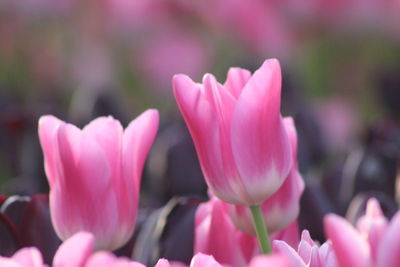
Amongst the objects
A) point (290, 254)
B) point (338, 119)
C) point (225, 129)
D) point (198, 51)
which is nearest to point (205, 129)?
point (225, 129)

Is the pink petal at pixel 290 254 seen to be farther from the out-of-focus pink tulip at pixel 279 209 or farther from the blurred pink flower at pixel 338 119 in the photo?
the blurred pink flower at pixel 338 119

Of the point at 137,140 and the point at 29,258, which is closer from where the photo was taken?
the point at 29,258

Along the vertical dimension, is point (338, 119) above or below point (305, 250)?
below

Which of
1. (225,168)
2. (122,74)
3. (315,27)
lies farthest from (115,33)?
(225,168)

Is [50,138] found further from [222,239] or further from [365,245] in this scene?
[365,245]

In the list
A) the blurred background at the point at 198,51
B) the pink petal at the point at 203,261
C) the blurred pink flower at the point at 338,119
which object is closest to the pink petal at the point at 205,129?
the pink petal at the point at 203,261

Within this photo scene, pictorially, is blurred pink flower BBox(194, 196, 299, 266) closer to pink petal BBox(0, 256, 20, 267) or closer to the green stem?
the green stem
